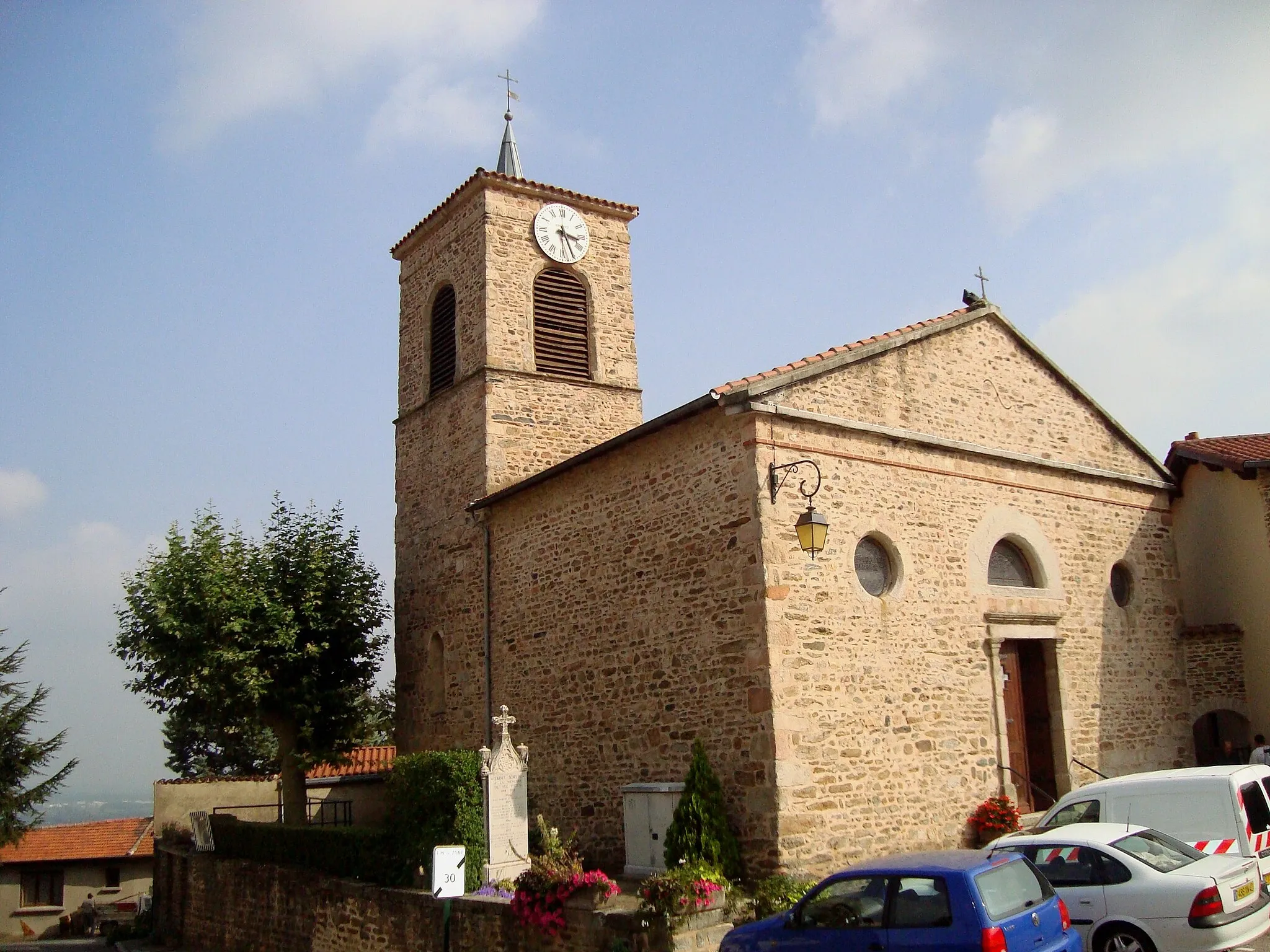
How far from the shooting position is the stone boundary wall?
9.80 meters

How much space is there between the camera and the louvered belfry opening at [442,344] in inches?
768

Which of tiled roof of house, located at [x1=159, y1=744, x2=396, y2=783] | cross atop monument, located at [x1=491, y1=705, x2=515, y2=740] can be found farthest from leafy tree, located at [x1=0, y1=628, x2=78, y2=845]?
cross atop monument, located at [x1=491, y1=705, x2=515, y2=740]

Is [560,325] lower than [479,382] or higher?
higher

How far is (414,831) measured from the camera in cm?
1316

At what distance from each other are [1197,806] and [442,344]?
14745mm

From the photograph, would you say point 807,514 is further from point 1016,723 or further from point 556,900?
point 1016,723

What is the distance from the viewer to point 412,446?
19.7 meters

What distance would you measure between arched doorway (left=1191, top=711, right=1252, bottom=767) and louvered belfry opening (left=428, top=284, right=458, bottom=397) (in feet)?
45.7

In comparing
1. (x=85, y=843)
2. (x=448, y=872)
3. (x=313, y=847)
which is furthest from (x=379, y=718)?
(x=448, y=872)

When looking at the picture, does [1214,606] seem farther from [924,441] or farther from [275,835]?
[275,835]

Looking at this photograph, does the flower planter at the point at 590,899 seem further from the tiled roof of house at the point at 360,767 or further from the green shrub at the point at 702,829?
the tiled roof of house at the point at 360,767

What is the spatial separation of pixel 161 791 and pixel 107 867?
870 cm

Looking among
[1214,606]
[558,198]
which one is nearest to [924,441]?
[1214,606]

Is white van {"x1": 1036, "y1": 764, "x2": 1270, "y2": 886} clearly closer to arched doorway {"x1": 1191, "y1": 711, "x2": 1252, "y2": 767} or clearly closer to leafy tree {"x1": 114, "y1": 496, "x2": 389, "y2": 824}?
arched doorway {"x1": 1191, "y1": 711, "x2": 1252, "y2": 767}
